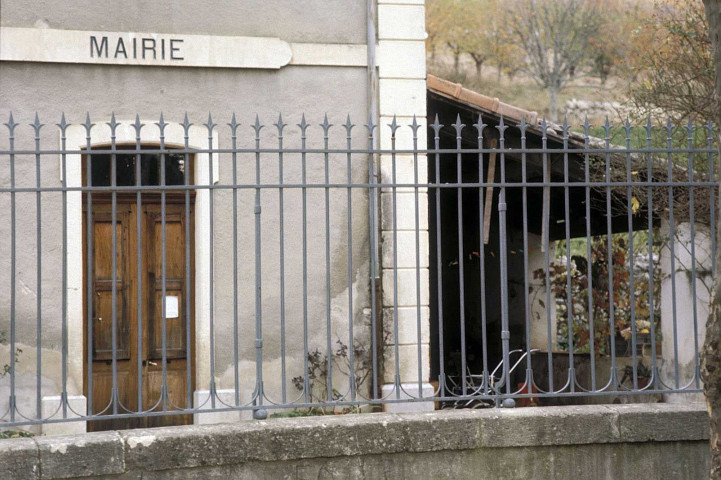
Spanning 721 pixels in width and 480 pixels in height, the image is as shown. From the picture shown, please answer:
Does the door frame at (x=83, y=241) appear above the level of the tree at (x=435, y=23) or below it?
below

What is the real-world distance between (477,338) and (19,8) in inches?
258

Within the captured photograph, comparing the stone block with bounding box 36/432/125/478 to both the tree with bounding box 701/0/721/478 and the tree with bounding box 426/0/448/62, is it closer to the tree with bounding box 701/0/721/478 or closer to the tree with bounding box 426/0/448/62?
the tree with bounding box 701/0/721/478

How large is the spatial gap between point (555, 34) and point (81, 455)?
29132 mm

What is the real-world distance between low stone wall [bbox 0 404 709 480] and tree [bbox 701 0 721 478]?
0.84 m

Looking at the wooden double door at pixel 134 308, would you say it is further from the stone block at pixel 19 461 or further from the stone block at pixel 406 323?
the stone block at pixel 19 461

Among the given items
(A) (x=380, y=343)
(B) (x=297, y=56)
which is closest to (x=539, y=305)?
(A) (x=380, y=343)

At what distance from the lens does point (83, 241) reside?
698cm

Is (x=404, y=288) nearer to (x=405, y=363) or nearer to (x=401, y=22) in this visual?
(x=405, y=363)

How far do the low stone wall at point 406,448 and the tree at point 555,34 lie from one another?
26.3 meters

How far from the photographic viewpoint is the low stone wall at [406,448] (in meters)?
4.17

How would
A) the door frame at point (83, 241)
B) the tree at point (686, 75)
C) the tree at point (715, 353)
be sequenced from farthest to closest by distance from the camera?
1. the tree at point (686, 75)
2. the door frame at point (83, 241)
3. the tree at point (715, 353)

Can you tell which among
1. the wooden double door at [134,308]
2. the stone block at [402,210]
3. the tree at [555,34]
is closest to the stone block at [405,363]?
the stone block at [402,210]

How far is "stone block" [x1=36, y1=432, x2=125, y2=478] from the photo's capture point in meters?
4.09

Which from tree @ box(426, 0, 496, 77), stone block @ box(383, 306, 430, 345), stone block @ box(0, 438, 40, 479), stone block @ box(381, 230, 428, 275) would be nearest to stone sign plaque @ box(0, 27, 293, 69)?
stone block @ box(381, 230, 428, 275)
